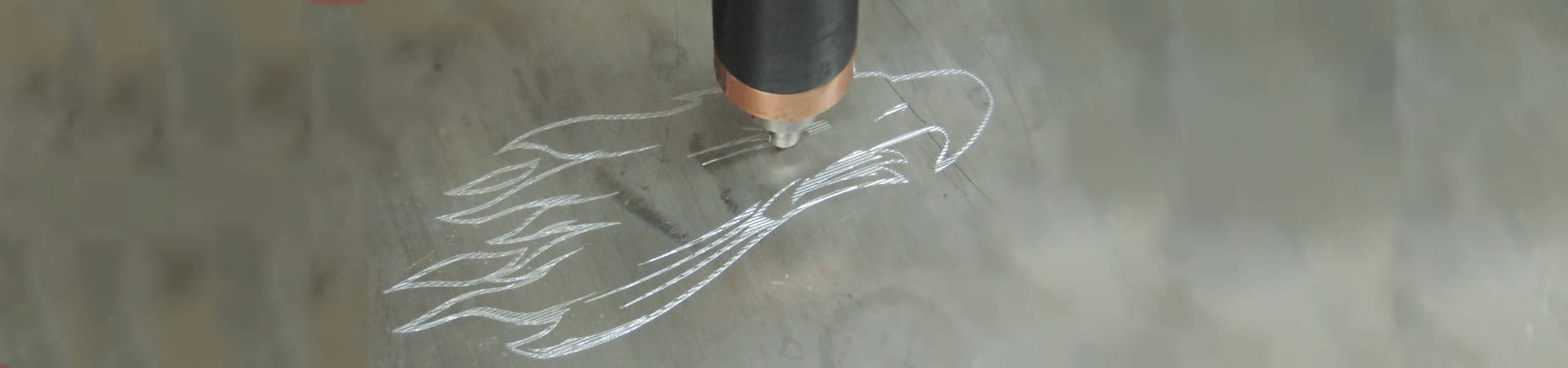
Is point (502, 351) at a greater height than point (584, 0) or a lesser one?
lesser

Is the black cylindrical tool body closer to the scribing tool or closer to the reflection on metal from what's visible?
the scribing tool

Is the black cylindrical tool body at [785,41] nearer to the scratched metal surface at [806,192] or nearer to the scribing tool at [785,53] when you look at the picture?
the scribing tool at [785,53]

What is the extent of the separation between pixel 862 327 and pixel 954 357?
68mm

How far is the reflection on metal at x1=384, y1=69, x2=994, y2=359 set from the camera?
0.93 m

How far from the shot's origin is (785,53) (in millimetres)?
828

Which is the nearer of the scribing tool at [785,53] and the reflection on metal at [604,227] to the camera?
the scribing tool at [785,53]

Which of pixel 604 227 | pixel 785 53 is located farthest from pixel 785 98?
pixel 604 227

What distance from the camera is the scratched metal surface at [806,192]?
0.94 m

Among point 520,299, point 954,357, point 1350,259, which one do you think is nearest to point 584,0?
point 520,299

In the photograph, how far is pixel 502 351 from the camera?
0.92 m

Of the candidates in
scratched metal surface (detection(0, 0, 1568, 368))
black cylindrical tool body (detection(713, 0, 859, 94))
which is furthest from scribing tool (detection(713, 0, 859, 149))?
scratched metal surface (detection(0, 0, 1568, 368))

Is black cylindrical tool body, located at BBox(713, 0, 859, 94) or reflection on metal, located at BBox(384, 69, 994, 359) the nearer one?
black cylindrical tool body, located at BBox(713, 0, 859, 94)

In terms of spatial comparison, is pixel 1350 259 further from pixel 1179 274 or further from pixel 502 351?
pixel 502 351

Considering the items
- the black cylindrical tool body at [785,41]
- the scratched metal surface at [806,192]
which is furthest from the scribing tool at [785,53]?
the scratched metal surface at [806,192]
